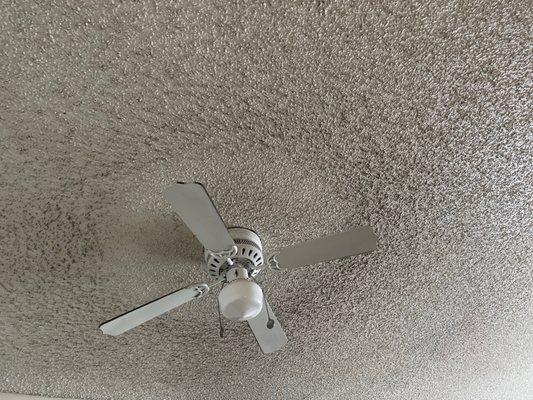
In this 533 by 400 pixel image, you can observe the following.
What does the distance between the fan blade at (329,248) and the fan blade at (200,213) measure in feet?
0.57

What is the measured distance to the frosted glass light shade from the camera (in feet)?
4.43

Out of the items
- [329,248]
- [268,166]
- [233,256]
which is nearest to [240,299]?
[233,256]

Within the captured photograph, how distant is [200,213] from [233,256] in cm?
27

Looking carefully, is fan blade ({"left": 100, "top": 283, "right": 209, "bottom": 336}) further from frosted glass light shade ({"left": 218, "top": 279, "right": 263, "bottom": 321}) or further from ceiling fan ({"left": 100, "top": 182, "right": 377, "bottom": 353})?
frosted glass light shade ({"left": 218, "top": 279, "right": 263, "bottom": 321})

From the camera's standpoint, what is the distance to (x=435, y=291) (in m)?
2.03

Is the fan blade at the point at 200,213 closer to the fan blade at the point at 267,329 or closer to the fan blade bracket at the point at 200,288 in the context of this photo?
the fan blade bracket at the point at 200,288

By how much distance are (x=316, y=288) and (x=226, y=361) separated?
0.66 meters

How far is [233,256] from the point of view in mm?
1512

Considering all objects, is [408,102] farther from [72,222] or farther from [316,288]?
[72,222]

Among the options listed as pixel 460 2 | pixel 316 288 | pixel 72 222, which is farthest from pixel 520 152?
pixel 72 222

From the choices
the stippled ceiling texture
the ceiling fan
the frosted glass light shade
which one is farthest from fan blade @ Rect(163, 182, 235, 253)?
the stippled ceiling texture

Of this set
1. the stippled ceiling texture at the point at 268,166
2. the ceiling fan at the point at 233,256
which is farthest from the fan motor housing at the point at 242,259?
the stippled ceiling texture at the point at 268,166

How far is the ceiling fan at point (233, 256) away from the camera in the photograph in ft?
4.17

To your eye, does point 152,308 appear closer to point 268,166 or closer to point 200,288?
point 200,288
